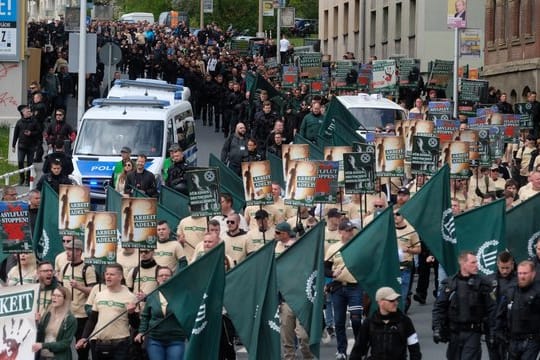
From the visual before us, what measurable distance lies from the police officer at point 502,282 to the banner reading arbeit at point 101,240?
372 centimetres

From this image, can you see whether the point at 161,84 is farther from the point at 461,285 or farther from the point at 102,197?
the point at 461,285

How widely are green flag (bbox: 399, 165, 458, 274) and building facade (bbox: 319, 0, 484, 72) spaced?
30905 millimetres

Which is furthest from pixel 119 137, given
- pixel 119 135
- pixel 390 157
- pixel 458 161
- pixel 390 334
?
pixel 390 334

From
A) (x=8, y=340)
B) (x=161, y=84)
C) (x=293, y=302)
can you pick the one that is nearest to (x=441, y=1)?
(x=161, y=84)

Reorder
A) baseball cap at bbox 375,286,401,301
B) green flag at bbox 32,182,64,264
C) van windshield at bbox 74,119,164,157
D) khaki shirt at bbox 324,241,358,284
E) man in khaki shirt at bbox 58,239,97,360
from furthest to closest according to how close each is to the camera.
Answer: van windshield at bbox 74,119,164,157
green flag at bbox 32,182,64,264
khaki shirt at bbox 324,241,358,284
man in khaki shirt at bbox 58,239,97,360
baseball cap at bbox 375,286,401,301

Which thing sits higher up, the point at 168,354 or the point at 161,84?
the point at 161,84

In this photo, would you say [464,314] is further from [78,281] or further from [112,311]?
[78,281]

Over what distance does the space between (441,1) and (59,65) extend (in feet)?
53.9

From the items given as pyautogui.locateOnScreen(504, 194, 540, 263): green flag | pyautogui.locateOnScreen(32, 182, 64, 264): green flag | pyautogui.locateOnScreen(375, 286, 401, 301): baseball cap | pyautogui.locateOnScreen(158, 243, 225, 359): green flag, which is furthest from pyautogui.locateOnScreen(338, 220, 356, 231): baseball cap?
pyautogui.locateOnScreen(375, 286, 401, 301): baseball cap

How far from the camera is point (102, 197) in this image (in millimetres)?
29203

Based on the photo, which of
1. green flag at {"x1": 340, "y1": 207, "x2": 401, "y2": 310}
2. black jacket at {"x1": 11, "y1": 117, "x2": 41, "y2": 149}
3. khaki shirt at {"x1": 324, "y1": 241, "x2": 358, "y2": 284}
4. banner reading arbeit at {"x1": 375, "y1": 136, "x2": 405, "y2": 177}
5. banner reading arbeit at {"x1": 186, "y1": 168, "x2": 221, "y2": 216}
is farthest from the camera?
black jacket at {"x1": 11, "y1": 117, "x2": 41, "y2": 149}

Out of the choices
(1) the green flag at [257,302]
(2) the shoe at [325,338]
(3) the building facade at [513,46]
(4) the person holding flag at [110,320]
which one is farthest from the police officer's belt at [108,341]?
(3) the building facade at [513,46]

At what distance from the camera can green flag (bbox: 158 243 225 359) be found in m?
16.0

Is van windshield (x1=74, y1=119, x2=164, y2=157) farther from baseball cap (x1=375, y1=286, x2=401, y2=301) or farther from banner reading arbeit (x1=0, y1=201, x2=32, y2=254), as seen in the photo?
baseball cap (x1=375, y1=286, x2=401, y2=301)
